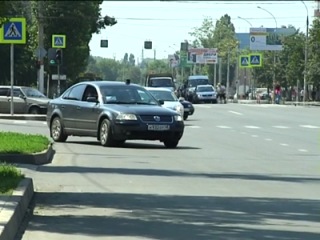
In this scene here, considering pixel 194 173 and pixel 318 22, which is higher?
pixel 318 22

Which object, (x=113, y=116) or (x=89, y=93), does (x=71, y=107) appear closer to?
(x=89, y=93)

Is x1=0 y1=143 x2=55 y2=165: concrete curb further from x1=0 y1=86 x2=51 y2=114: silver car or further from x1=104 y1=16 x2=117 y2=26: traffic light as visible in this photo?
x1=104 y1=16 x2=117 y2=26: traffic light

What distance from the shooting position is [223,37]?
150 meters

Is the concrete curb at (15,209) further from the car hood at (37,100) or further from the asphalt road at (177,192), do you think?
the car hood at (37,100)

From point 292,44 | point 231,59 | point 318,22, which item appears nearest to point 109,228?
point 318,22

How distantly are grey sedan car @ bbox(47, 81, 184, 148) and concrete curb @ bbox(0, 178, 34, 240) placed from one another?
9.20 meters

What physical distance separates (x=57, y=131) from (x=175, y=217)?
44.5ft

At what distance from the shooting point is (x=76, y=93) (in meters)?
24.5

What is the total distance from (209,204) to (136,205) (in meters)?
0.97

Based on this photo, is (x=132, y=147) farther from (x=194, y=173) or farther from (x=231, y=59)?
(x=231, y=59)

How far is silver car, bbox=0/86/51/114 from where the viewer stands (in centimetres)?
4000

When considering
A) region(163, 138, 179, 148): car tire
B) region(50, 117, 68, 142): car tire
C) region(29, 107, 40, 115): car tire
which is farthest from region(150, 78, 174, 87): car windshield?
region(163, 138, 179, 148): car tire

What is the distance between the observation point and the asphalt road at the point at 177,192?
410 inches

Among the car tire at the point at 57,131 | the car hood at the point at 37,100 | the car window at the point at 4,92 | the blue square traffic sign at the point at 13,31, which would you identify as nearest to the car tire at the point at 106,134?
the car tire at the point at 57,131
